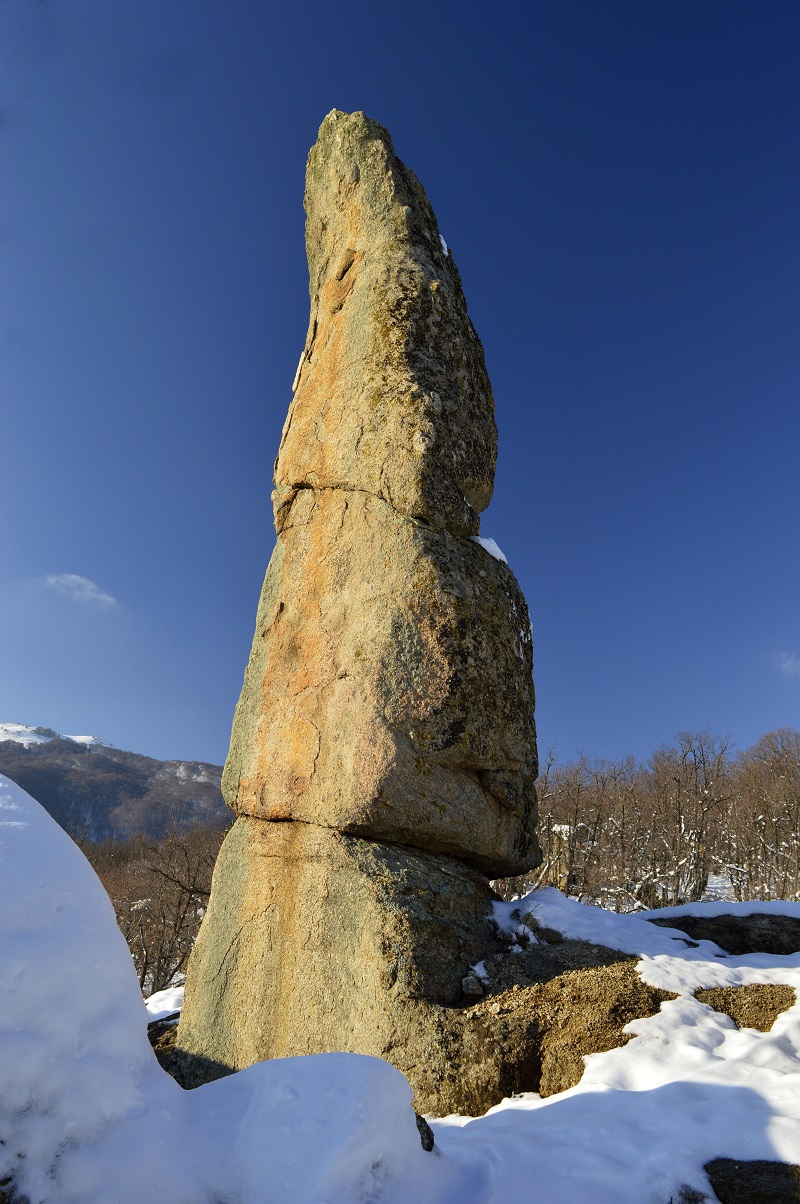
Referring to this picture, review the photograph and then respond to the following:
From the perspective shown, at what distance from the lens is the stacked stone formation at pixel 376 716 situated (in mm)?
5047

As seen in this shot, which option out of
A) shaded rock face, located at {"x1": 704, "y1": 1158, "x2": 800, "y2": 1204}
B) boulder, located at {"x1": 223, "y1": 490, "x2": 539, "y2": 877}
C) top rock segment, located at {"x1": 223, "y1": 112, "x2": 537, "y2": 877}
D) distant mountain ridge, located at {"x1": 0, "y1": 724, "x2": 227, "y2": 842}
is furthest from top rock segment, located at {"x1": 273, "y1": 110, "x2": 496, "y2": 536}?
distant mountain ridge, located at {"x1": 0, "y1": 724, "x2": 227, "y2": 842}

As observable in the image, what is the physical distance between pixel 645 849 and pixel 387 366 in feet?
95.5

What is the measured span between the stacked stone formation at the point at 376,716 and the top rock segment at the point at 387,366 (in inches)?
1.0

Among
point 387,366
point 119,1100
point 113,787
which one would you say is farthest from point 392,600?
point 113,787

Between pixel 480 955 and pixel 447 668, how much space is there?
211cm

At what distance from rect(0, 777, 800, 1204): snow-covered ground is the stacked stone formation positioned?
6.64 ft

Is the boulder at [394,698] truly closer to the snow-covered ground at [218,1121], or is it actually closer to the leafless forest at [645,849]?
the snow-covered ground at [218,1121]

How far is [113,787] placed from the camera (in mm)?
118250

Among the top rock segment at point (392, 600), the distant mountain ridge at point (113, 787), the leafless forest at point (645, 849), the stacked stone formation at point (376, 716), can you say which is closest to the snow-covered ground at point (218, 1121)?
the stacked stone formation at point (376, 716)

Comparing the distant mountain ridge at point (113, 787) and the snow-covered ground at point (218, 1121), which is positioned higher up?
the snow-covered ground at point (218, 1121)

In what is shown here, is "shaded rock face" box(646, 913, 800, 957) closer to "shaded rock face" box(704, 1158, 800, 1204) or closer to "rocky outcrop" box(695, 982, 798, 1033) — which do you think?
"rocky outcrop" box(695, 982, 798, 1033)

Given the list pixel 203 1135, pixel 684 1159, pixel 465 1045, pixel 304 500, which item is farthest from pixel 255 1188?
pixel 304 500

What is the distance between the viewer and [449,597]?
579cm

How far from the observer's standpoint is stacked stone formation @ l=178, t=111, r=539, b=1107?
5.05m
